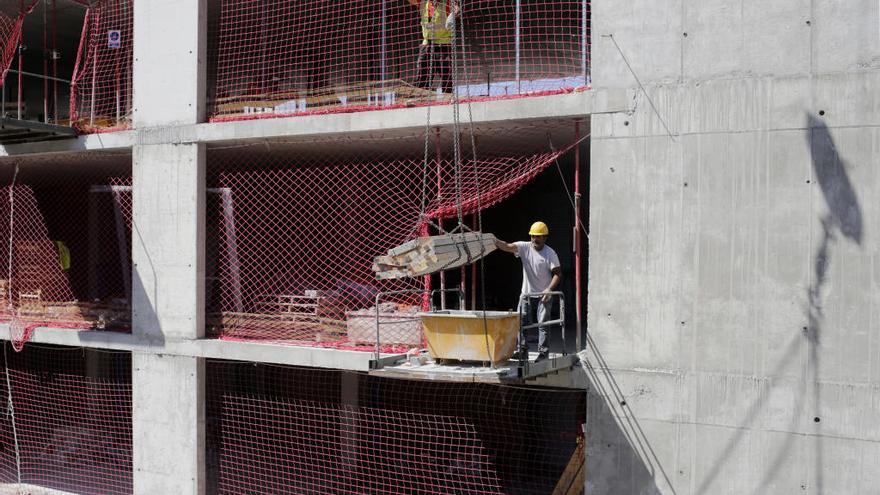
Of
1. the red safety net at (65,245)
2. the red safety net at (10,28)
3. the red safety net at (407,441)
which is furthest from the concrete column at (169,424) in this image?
the red safety net at (10,28)

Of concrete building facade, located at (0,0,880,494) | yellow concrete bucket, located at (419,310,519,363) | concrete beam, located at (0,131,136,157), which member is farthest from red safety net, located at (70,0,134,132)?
yellow concrete bucket, located at (419,310,519,363)

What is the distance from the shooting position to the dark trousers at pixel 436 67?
29.9 ft

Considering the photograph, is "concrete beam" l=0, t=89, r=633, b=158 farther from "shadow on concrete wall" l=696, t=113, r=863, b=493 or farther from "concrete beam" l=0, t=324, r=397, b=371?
"concrete beam" l=0, t=324, r=397, b=371

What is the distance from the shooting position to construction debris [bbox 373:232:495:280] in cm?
682

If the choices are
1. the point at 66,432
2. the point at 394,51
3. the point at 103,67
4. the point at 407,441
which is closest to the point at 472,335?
the point at 407,441

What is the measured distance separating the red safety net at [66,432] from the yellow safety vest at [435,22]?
6540 millimetres

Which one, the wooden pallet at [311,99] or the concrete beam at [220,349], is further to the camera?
the wooden pallet at [311,99]

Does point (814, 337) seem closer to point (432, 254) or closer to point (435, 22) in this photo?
point (432, 254)

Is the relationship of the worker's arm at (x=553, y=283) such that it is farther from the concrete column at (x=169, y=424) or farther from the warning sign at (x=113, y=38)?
the warning sign at (x=113, y=38)

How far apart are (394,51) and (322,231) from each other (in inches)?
111

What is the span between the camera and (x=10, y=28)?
39.1 ft

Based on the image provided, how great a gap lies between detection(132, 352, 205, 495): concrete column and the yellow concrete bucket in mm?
3936

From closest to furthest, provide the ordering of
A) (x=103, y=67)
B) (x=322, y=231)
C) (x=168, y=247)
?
(x=168, y=247) < (x=322, y=231) < (x=103, y=67)

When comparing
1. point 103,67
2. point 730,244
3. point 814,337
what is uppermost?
point 103,67
